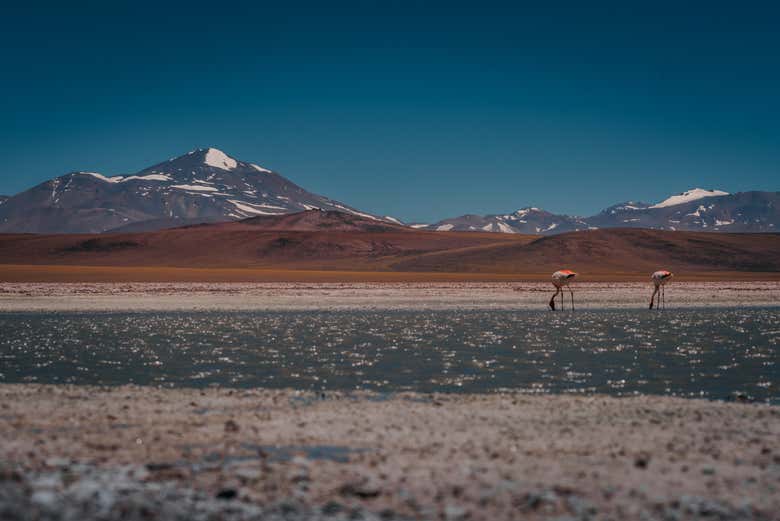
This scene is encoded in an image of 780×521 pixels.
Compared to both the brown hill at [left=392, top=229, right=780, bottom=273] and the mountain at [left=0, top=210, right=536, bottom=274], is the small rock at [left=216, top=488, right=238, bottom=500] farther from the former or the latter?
the mountain at [left=0, top=210, right=536, bottom=274]

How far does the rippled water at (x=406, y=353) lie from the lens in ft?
56.3

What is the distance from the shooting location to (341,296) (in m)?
53.9

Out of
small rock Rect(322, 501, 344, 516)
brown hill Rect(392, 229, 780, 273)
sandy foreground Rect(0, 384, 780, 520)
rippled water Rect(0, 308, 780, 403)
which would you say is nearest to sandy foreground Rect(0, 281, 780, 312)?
rippled water Rect(0, 308, 780, 403)

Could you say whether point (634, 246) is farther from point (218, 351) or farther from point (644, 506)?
point (644, 506)

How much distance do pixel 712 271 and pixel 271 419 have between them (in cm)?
11495

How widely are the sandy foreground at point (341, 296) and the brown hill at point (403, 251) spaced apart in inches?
1619

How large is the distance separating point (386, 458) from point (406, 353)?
12.0 meters

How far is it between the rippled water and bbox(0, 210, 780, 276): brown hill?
7506 cm

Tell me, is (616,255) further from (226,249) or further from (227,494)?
(227,494)

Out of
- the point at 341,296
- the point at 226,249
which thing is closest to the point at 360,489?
the point at 341,296

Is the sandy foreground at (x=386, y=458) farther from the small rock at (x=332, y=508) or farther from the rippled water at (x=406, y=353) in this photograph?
the rippled water at (x=406, y=353)

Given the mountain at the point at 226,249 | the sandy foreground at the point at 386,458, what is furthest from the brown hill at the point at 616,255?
the sandy foreground at the point at 386,458

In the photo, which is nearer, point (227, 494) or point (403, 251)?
point (227, 494)

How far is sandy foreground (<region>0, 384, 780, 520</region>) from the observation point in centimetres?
816
